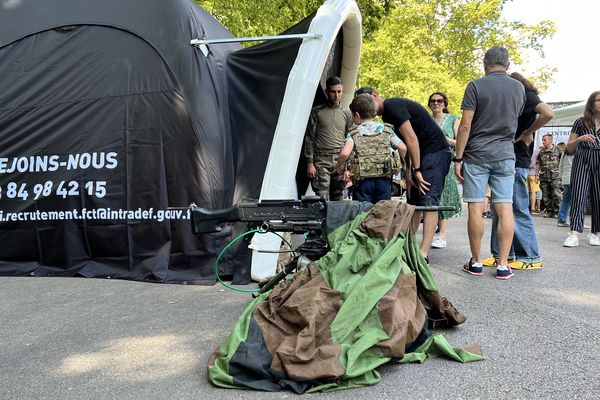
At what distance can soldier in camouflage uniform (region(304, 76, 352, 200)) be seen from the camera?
580cm

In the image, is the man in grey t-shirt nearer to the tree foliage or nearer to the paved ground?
the paved ground

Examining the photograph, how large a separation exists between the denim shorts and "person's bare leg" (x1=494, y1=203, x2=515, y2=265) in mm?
73

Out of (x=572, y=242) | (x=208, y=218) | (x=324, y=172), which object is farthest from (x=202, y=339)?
(x=572, y=242)

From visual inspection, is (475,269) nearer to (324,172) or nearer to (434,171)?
(434,171)

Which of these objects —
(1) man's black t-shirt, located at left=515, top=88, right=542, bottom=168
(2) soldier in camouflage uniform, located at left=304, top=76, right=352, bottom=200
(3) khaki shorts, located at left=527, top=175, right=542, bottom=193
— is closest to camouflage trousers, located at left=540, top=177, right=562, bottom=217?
(3) khaki shorts, located at left=527, top=175, right=542, bottom=193

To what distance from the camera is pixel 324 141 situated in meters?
5.81

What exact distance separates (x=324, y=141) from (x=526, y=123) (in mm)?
2217

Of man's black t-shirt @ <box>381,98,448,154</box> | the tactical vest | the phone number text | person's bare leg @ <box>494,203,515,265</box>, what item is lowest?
person's bare leg @ <box>494,203,515,265</box>

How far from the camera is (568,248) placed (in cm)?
590

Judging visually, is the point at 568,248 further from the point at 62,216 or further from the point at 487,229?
the point at 62,216

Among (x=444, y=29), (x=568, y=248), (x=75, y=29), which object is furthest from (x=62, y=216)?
(x=444, y=29)

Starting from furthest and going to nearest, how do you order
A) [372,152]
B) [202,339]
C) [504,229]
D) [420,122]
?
[420,122] → [372,152] → [504,229] → [202,339]

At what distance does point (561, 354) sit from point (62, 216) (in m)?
4.58

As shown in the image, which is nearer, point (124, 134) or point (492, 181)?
point (492, 181)
